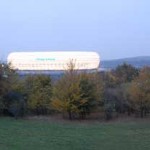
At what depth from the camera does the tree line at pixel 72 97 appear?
3678cm

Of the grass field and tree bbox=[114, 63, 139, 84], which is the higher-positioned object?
Result: tree bbox=[114, 63, 139, 84]

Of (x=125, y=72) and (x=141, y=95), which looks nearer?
(x=141, y=95)

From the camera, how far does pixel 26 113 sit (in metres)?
37.0

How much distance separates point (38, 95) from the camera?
129 feet

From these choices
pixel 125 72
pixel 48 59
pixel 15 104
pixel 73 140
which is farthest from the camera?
pixel 48 59

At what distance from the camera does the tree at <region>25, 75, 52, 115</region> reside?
38.9m

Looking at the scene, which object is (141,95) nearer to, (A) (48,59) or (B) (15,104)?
(B) (15,104)

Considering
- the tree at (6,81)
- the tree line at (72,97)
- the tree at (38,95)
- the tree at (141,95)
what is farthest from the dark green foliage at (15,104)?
the tree at (141,95)

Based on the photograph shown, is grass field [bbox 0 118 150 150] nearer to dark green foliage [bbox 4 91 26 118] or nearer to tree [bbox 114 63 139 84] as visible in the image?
dark green foliage [bbox 4 91 26 118]

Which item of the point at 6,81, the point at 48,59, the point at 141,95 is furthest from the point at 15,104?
the point at 48,59

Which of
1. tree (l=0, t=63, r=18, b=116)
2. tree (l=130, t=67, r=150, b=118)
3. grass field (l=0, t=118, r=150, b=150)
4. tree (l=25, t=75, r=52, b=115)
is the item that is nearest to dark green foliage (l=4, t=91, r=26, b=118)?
tree (l=0, t=63, r=18, b=116)

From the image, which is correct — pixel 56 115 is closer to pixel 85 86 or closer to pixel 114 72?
pixel 85 86

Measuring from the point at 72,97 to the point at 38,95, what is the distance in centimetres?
379

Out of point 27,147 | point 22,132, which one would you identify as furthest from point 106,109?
point 27,147
